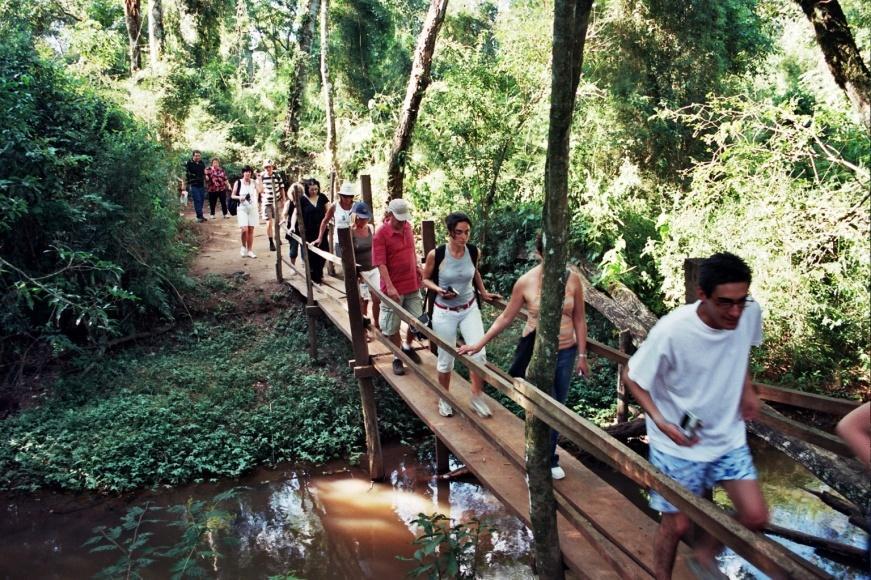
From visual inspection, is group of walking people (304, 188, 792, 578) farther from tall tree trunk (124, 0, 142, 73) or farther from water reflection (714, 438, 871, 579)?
tall tree trunk (124, 0, 142, 73)

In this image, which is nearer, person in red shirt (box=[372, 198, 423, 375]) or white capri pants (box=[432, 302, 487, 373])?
white capri pants (box=[432, 302, 487, 373])

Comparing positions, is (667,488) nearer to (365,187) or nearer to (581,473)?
(581,473)

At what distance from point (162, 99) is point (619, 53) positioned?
32.7ft

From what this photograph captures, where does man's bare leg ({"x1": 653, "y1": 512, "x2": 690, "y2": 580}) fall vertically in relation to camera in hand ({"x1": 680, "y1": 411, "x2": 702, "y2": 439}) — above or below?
A: below

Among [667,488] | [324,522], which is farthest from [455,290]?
[324,522]

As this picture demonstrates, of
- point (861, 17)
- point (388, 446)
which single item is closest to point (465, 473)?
point (388, 446)

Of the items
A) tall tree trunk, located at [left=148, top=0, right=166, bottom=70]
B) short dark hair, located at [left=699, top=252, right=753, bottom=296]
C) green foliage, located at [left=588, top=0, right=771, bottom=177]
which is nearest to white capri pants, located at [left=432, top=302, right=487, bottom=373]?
short dark hair, located at [left=699, top=252, right=753, bottom=296]

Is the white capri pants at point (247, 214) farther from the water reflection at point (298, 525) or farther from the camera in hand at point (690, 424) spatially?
the camera in hand at point (690, 424)

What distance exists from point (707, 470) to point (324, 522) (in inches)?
193

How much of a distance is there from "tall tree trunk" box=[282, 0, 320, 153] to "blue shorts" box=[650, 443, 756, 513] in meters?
18.2

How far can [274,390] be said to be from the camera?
28.5 feet

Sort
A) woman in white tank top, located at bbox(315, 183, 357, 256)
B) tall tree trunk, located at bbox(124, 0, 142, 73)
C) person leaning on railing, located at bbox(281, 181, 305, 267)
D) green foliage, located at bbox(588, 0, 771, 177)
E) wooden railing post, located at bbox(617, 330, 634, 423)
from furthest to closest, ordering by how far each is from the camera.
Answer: tall tree trunk, located at bbox(124, 0, 142, 73) → green foliage, located at bbox(588, 0, 771, 177) → person leaning on railing, located at bbox(281, 181, 305, 267) → woman in white tank top, located at bbox(315, 183, 357, 256) → wooden railing post, located at bbox(617, 330, 634, 423)

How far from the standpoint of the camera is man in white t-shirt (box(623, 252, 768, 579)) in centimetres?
248

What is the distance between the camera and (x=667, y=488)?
228 cm
